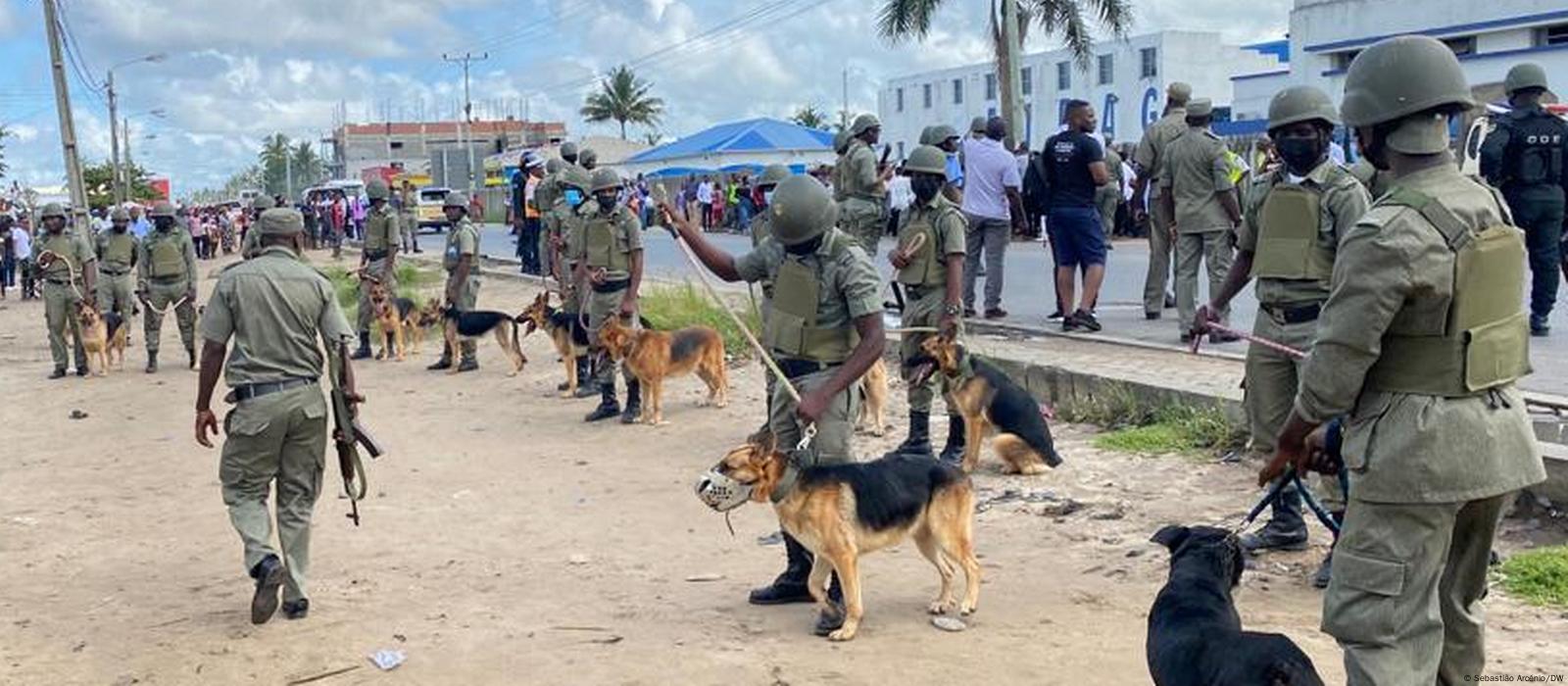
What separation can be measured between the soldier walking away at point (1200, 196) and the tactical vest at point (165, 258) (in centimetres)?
1075

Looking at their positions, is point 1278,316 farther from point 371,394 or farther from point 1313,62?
point 1313,62

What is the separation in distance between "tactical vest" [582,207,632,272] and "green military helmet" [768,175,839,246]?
5550 mm

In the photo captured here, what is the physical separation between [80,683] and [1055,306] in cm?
986

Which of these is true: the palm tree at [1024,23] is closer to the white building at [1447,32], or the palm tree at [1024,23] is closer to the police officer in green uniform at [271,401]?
the white building at [1447,32]

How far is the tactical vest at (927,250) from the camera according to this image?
838 cm

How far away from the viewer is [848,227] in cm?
1093

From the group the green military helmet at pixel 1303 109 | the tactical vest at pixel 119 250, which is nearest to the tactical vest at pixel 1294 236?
the green military helmet at pixel 1303 109

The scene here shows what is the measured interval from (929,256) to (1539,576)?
3.80 metres

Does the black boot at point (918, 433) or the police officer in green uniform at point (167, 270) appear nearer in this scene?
the black boot at point (918, 433)

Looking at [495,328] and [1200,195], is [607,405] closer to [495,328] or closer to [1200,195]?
[495,328]

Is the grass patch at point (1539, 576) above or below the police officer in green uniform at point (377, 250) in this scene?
below

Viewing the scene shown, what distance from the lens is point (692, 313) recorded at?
49.2ft

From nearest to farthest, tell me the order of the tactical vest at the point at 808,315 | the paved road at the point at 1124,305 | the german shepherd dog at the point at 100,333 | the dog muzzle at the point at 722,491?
the dog muzzle at the point at 722,491 < the tactical vest at the point at 808,315 < the paved road at the point at 1124,305 < the german shepherd dog at the point at 100,333

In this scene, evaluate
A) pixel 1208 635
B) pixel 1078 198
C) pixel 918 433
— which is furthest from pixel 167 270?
pixel 1208 635
